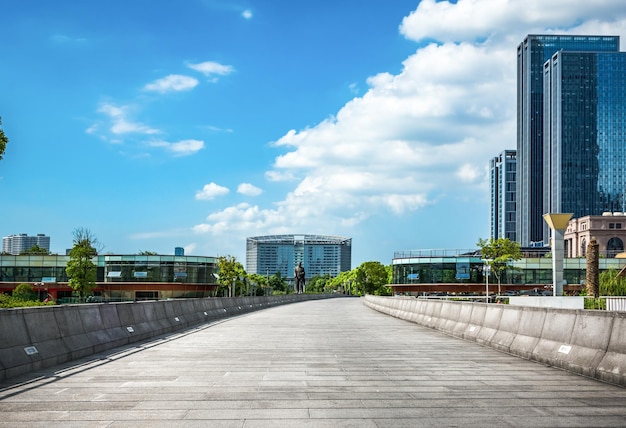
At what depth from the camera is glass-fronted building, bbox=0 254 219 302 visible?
118375 millimetres

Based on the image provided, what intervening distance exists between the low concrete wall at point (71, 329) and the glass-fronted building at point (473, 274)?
109064 millimetres

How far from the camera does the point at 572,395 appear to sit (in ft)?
31.7

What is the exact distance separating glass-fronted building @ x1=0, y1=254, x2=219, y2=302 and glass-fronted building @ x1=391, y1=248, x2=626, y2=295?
4162 cm

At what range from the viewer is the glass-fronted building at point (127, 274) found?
118375mm

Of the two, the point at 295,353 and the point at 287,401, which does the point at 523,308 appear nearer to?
the point at 295,353

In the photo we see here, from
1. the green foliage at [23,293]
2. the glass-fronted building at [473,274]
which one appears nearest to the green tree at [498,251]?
the glass-fronted building at [473,274]

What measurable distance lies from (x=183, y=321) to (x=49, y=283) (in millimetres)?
99373

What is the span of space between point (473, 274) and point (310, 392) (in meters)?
124

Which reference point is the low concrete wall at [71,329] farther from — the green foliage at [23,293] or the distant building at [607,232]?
the distant building at [607,232]

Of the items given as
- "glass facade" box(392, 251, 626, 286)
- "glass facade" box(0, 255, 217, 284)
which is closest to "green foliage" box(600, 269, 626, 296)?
"glass facade" box(392, 251, 626, 286)

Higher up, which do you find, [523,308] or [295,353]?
[523,308]

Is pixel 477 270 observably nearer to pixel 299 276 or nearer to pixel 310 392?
pixel 299 276

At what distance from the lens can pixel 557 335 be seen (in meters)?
13.3

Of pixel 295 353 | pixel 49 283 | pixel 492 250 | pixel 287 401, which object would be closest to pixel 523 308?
pixel 295 353
